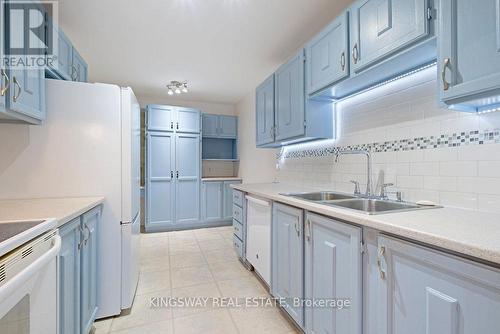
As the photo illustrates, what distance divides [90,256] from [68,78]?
4.82ft

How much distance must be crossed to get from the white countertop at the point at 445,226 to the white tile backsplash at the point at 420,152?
141 millimetres

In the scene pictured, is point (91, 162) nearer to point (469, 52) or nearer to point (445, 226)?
point (445, 226)

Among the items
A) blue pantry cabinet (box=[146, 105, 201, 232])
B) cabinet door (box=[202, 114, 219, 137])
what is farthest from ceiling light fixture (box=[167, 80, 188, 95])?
cabinet door (box=[202, 114, 219, 137])

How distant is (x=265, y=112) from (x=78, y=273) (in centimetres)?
232

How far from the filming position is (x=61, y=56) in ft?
6.15

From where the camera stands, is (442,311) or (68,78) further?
(68,78)

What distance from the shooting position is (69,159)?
1.71 metres

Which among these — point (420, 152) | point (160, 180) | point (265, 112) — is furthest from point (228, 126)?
point (420, 152)

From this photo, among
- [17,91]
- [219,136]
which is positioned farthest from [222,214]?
[17,91]

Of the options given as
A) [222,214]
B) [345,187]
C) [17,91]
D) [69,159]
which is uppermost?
[17,91]

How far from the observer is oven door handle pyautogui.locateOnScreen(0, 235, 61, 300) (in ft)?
2.19

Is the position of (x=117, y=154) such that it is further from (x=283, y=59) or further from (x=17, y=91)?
(x=283, y=59)

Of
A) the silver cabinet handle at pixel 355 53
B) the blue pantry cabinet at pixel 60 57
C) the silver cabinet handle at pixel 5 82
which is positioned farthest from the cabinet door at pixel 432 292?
the blue pantry cabinet at pixel 60 57

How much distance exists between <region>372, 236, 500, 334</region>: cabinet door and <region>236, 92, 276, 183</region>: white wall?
2.48 metres
